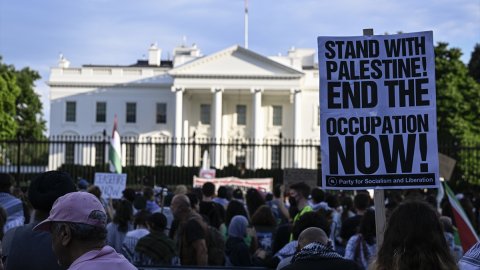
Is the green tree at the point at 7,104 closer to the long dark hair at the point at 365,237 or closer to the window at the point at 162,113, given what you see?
the window at the point at 162,113

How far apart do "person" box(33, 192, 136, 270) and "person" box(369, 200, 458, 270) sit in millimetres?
1074

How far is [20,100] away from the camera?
6141cm

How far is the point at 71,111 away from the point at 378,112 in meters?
58.6

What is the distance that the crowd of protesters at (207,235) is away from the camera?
315 centimetres

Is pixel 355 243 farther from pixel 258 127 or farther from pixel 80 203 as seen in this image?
pixel 258 127

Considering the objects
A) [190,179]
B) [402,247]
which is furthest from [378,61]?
[190,179]

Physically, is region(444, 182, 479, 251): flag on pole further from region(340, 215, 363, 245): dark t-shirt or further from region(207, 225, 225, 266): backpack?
region(207, 225, 225, 266): backpack

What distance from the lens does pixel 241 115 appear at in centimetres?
6162

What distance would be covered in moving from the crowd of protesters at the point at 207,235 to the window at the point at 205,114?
48.2 m

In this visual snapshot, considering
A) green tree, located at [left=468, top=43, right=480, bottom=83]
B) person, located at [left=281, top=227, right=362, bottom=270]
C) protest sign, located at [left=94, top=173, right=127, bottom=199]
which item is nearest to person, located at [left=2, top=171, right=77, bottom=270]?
person, located at [left=281, top=227, right=362, bottom=270]

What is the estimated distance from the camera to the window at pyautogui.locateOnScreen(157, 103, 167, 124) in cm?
6169

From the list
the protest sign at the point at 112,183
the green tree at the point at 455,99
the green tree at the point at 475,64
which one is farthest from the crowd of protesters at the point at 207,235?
the green tree at the point at 475,64

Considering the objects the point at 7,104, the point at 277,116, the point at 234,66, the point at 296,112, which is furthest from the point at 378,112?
the point at 277,116

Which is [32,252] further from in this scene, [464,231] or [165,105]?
[165,105]
